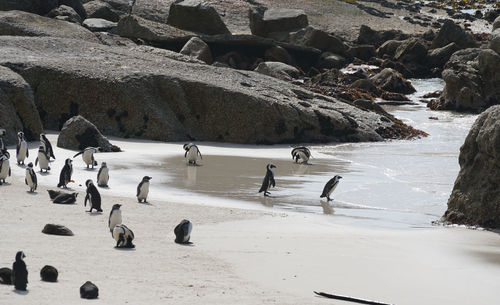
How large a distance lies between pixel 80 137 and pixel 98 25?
1843cm

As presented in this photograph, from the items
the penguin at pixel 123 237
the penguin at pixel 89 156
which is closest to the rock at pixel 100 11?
the penguin at pixel 89 156

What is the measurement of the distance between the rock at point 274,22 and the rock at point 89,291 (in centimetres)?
3567

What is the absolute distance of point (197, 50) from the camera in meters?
31.7

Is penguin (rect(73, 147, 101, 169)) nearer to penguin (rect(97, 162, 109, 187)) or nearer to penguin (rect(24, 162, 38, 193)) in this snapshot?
penguin (rect(97, 162, 109, 187))

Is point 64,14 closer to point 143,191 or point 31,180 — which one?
point 31,180

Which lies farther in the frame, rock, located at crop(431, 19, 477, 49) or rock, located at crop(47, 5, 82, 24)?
rock, located at crop(431, 19, 477, 49)

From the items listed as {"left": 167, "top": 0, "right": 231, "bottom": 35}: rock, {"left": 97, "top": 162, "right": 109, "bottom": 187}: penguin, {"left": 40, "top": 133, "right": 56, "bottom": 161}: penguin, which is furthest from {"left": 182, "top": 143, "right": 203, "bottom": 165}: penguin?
{"left": 167, "top": 0, "right": 231, "bottom": 35}: rock

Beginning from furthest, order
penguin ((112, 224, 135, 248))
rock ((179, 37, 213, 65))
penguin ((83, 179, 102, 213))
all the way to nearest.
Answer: rock ((179, 37, 213, 65)) < penguin ((83, 179, 102, 213)) < penguin ((112, 224, 135, 248))

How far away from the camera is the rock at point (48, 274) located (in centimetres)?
683

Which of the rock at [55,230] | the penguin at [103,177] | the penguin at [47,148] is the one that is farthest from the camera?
the penguin at [47,148]

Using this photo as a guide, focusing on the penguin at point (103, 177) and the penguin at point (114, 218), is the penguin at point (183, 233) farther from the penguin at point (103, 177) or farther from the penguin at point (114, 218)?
the penguin at point (103, 177)

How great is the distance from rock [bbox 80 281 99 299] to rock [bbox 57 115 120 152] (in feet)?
31.8

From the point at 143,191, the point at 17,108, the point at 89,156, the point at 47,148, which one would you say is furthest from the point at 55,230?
the point at 17,108

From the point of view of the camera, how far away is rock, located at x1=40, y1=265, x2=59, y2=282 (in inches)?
269
